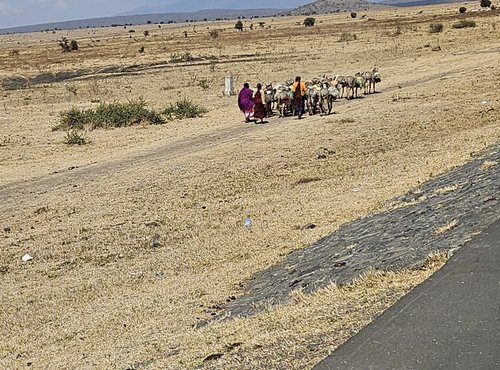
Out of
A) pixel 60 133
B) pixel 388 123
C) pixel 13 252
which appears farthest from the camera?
pixel 60 133

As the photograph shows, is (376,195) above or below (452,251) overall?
below

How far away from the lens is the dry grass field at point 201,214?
684 centimetres

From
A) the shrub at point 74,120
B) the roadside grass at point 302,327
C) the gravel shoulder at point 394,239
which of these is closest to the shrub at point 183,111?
the shrub at point 74,120

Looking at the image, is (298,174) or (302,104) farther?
(302,104)

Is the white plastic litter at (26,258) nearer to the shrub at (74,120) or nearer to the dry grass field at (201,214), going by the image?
the dry grass field at (201,214)

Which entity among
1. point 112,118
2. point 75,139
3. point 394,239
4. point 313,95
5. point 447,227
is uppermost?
point 447,227

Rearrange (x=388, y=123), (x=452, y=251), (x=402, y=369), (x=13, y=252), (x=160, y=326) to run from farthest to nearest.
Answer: (x=388, y=123)
(x=13, y=252)
(x=160, y=326)
(x=452, y=251)
(x=402, y=369)

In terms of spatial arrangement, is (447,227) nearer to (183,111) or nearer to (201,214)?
(201,214)

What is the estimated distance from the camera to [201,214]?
45.0 ft

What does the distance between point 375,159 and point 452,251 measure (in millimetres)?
9702

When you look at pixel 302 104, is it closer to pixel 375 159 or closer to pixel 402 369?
pixel 375 159

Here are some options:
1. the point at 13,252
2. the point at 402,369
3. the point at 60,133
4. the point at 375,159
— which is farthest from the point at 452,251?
the point at 60,133

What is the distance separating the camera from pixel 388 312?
5.79 m

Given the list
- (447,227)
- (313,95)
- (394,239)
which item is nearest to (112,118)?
(313,95)
